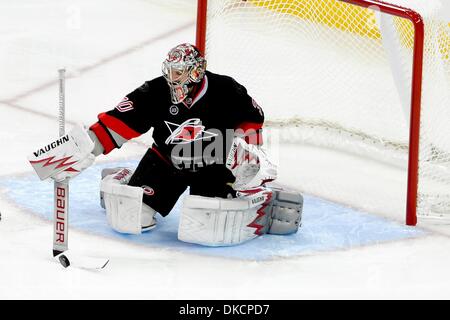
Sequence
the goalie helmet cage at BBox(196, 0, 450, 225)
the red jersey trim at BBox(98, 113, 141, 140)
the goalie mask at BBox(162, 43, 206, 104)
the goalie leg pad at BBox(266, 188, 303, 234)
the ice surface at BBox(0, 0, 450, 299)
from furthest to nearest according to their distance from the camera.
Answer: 1. the goalie helmet cage at BBox(196, 0, 450, 225)
2. the goalie leg pad at BBox(266, 188, 303, 234)
3. the red jersey trim at BBox(98, 113, 141, 140)
4. the goalie mask at BBox(162, 43, 206, 104)
5. the ice surface at BBox(0, 0, 450, 299)

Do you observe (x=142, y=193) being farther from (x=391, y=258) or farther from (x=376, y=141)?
(x=376, y=141)

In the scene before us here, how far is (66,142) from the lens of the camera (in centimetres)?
422

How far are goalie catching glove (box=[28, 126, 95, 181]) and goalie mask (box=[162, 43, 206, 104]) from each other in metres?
0.36

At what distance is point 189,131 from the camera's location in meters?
4.47

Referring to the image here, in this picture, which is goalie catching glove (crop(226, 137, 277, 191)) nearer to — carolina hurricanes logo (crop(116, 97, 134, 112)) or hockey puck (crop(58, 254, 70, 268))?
carolina hurricanes logo (crop(116, 97, 134, 112))

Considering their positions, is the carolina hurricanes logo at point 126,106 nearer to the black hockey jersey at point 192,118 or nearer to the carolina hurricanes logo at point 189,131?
the black hockey jersey at point 192,118

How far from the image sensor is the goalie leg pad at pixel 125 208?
176 inches

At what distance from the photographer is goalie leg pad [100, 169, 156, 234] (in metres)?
4.46

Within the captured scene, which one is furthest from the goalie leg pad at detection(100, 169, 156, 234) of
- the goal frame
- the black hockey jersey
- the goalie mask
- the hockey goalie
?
the goal frame

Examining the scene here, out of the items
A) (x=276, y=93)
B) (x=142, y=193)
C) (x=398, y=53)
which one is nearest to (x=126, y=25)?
(x=276, y=93)

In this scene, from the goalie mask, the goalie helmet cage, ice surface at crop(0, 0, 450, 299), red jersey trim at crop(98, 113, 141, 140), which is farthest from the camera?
the goalie helmet cage

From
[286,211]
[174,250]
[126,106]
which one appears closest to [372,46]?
[286,211]

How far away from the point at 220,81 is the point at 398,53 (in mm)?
976

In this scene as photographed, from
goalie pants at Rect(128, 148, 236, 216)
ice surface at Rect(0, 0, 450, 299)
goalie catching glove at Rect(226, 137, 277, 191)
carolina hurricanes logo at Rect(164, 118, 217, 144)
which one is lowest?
ice surface at Rect(0, 0, 450, 299)
